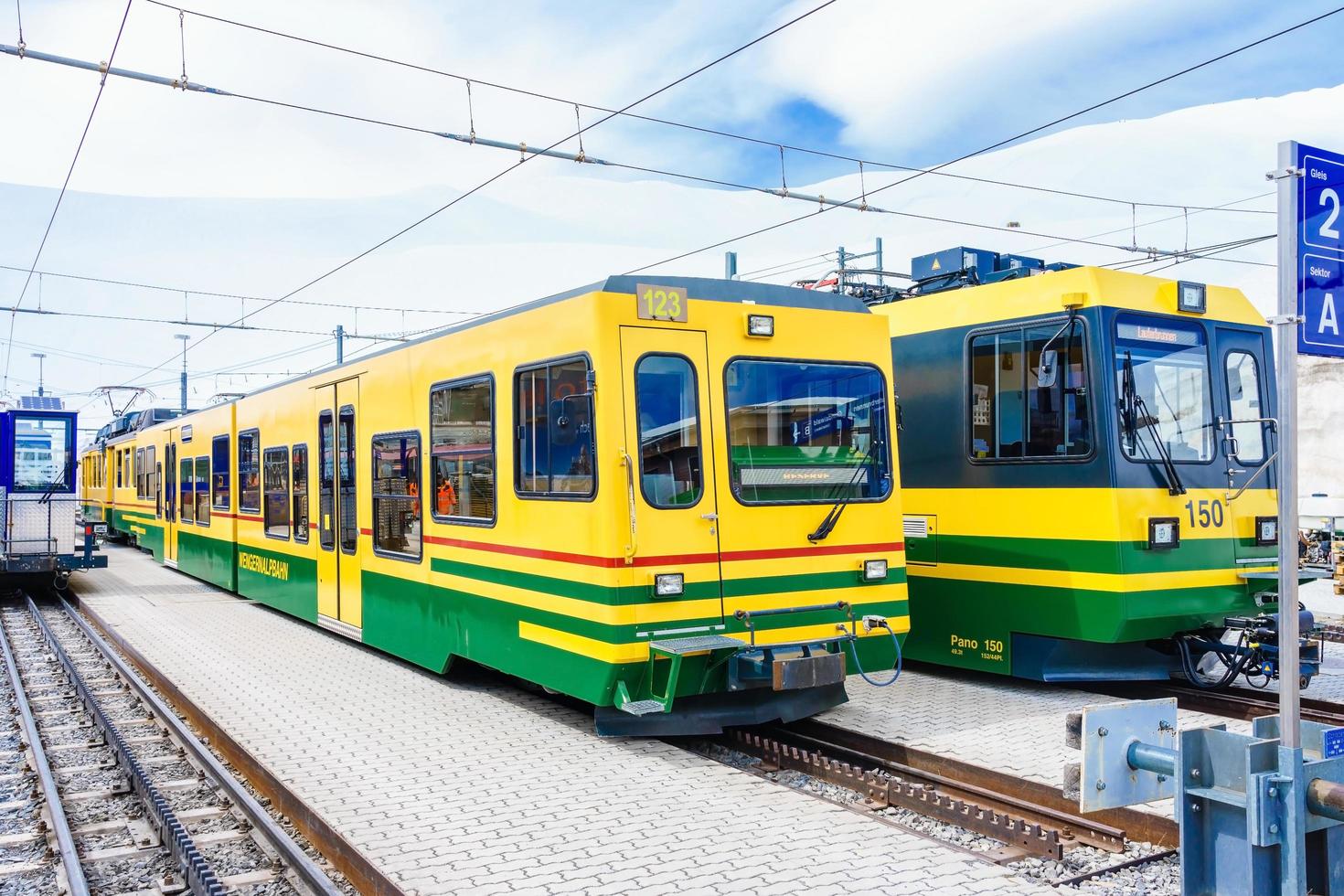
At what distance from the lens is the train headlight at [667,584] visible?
628cm

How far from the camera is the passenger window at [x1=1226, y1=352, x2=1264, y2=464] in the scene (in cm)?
834

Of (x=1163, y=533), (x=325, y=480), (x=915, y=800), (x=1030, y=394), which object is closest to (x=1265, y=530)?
(x=1163, y=533)

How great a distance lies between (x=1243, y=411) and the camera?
27.8ft

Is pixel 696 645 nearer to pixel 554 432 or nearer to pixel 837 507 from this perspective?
pixel 837 507

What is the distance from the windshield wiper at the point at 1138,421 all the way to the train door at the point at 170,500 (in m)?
15.9

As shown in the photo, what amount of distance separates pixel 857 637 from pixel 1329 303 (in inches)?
173

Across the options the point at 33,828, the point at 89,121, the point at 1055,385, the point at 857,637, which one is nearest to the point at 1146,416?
the point at 1055,385

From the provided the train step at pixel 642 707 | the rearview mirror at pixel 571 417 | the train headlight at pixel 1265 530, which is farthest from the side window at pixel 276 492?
the train headlight at pixel 1265 530

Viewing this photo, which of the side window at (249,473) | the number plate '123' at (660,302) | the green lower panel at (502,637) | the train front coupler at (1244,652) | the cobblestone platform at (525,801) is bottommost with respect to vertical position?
the cobblestone platform at (525,801)

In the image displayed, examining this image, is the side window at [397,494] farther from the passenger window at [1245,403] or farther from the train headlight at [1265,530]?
the train headlight at [1265,530]

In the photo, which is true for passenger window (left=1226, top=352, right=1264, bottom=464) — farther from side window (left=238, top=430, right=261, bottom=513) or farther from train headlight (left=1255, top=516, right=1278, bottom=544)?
side window (left=238, top=430, right=261, bottom=513)

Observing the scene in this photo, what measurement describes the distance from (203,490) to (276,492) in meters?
4.55

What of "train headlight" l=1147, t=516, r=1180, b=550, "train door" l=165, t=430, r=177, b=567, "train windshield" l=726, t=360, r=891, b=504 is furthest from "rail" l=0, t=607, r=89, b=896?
"train door" l=165, t=430, r=177, b=567

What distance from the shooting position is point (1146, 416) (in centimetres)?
780
